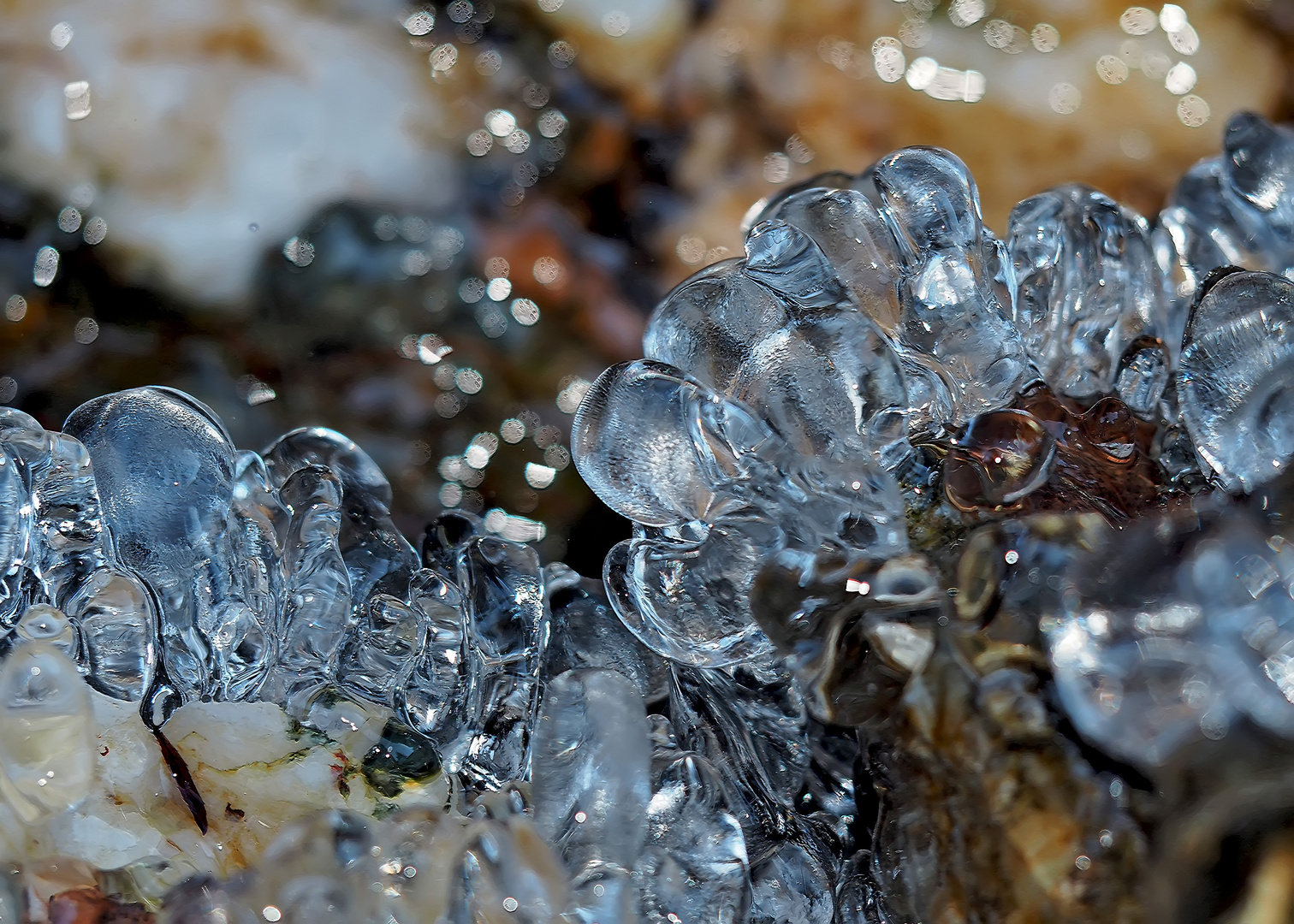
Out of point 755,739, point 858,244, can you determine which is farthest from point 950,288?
point 755,739

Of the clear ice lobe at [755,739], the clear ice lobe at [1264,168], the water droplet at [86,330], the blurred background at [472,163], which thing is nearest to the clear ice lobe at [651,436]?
the clear ice lobe at [755,739]

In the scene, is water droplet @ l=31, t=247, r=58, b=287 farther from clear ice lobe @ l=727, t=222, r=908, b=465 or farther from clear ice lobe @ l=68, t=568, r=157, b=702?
clear ice lobe @ l=727, t=222, r=908, b=465

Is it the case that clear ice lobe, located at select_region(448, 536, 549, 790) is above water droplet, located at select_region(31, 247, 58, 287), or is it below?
above

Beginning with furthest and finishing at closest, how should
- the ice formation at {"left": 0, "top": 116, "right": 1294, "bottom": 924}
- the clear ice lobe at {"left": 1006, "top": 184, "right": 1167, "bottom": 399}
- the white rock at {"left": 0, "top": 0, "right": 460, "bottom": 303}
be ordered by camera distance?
1. the white rock at {"left": 0, "top": 0, "right": 460, "bottom": 303}
2. the clear ice lobe at {"left": 1006, "top": 184, "right": 1167, "bottom": 399}
3. the ice formation at {"left": 0, "top": 116, "right": 1294, "bottom": 924}

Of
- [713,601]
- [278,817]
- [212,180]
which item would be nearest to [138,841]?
[278,817]

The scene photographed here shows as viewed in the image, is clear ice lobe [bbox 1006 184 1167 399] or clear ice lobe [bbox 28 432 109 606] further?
clear ice lobe [bbox 1006 184 1167 399]

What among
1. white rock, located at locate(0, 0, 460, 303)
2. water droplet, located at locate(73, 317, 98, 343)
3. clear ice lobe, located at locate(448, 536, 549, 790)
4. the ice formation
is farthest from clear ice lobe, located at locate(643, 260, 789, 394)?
water droplet, located at locate(73, 317, 98, 343)
